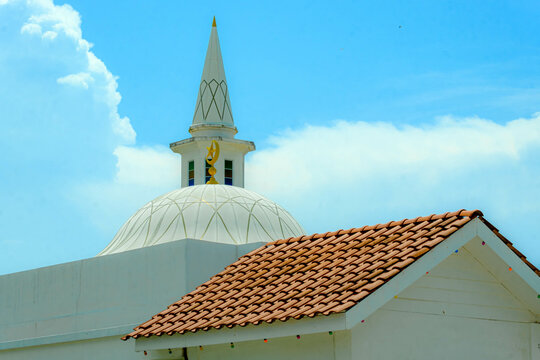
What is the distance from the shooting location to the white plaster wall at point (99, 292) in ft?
60.5

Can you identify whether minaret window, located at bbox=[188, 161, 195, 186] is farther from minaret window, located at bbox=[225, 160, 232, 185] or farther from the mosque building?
the mosque building

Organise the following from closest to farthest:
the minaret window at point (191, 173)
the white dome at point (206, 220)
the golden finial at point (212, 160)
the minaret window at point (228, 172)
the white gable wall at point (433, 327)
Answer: the white gable wall at point (433, 327), the white dome at point (206, 220), the golden finial at point (212, 160), the minaret window at point (228, 172), the minaret window at point (191, 173)

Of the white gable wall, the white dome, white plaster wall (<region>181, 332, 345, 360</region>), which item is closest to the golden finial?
the white dome

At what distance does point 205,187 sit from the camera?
24.9 metres

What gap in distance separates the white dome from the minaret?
5.94 metres

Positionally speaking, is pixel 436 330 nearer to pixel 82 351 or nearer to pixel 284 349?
pixel 284 349

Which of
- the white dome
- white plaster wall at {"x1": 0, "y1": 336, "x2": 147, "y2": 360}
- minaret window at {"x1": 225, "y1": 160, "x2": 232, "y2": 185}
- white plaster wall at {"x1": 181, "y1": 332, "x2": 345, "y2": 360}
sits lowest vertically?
white plaster wall at {"x1": 181, "y1": 332, "x2": 345, "y2": 360}

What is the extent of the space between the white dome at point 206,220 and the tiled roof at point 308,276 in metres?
5.84

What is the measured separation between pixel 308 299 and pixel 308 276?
47.8 inches

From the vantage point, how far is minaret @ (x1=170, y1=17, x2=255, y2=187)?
31.4m

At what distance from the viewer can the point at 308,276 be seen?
14.8 m

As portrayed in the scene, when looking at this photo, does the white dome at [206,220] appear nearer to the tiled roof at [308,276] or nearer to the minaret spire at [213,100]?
the tiled roof at [308,276]

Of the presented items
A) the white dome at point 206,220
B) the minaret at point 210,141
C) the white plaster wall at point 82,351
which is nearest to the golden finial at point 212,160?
the white dome at point 206,220

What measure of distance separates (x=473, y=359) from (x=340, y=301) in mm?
2998
